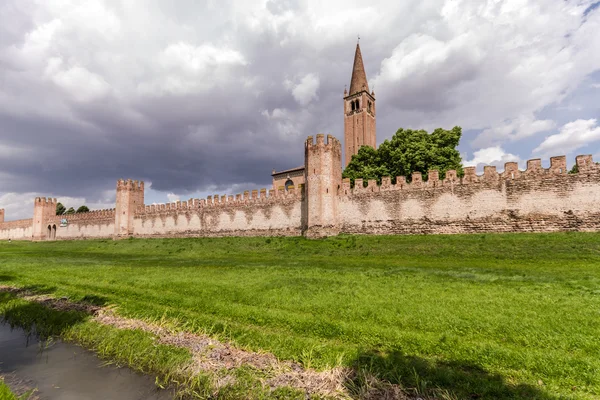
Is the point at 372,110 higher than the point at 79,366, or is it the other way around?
the point at 372,110

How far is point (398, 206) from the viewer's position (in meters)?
22.8

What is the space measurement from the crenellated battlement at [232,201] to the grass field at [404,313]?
52.2 ft

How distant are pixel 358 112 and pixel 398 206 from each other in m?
43.8

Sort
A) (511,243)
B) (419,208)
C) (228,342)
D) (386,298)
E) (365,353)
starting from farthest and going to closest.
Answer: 1. (419,208)
2. (511,243)
3. (386,298)
4. (228,342)
5. (365,353)

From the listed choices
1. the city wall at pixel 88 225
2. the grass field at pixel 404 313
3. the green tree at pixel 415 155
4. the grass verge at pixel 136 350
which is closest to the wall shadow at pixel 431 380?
the grass field at pixel 404 313

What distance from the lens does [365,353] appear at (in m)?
4.77

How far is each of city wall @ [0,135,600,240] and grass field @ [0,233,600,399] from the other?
19.1ft

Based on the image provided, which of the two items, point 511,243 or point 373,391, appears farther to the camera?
point 511,243

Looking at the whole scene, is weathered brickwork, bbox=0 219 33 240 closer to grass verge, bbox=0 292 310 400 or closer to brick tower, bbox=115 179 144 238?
brick tower, bbox=115 179 144 238

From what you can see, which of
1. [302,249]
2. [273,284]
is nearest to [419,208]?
[302,249]

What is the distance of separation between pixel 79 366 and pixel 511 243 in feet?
60.5

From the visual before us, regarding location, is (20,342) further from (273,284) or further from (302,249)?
(302,249)

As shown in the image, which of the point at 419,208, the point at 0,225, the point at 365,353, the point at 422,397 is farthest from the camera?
the point at 0,225


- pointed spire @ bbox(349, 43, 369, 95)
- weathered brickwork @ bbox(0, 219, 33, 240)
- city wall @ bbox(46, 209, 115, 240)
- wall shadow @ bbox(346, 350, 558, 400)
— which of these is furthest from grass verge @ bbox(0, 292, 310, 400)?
pointed spire @ bbox(349, 43, 369, 95)
